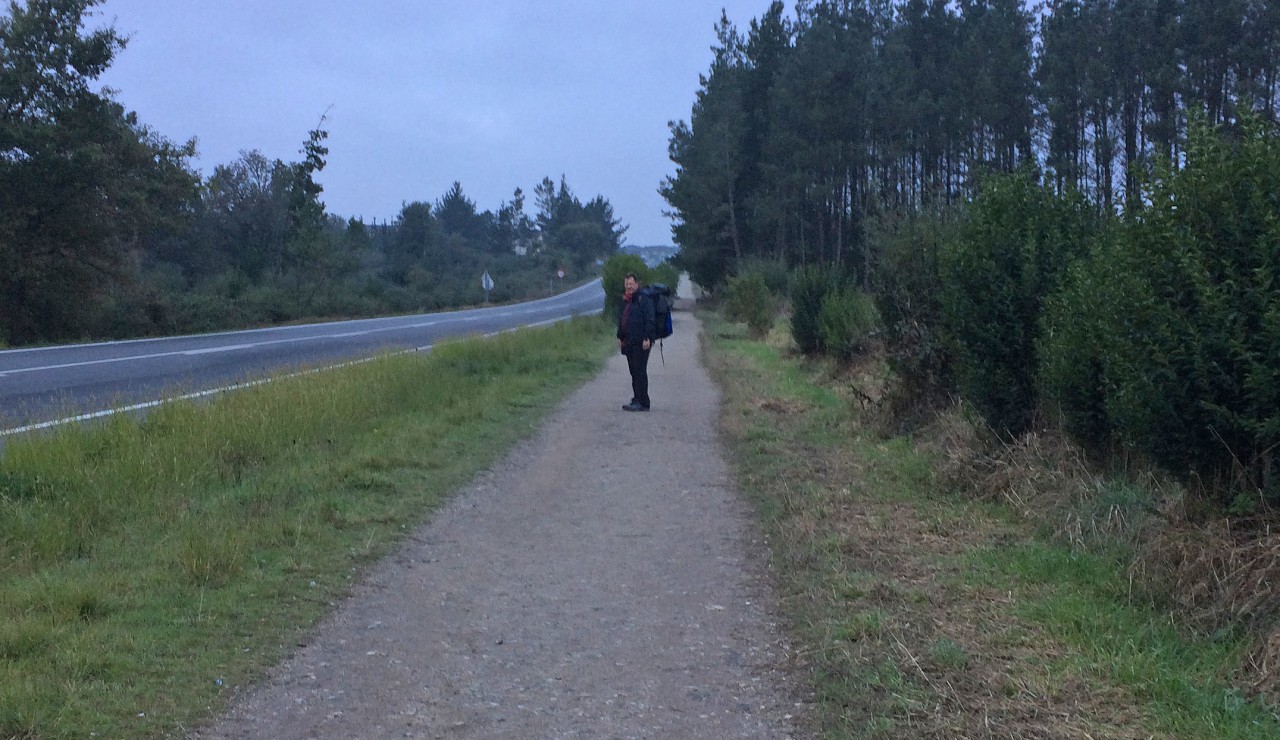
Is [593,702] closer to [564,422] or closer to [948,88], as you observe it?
[564,422]

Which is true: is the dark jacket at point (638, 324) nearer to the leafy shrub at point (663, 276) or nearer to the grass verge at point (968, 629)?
the grass verge at point (968, 629)

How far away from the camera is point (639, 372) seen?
14.7 metres

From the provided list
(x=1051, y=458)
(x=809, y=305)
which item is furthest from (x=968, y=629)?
(x=809, y=305)

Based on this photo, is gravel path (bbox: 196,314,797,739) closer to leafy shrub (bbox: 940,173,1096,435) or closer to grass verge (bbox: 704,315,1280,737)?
grass verge (bbox: 704,315,1280,737)

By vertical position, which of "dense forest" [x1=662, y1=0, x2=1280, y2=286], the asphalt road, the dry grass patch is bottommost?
the dry grass patch

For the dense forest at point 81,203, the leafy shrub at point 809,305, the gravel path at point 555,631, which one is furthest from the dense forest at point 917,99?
the dense forest at point 81,203

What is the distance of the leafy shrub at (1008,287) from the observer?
8.92 m

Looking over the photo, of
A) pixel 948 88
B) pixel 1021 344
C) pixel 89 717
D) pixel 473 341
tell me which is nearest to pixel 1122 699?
pixel 89 717

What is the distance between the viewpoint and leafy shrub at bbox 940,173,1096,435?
29.3 ft

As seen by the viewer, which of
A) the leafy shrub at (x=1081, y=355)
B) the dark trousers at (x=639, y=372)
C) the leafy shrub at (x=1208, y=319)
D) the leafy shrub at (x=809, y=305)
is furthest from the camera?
the leafy shrub at (x=809, y=305)

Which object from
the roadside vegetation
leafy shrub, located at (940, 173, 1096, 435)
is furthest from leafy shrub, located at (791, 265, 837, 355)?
leafy shrub, located at (940, 173, 1096, 435)

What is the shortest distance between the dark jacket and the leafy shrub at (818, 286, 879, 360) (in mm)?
3023

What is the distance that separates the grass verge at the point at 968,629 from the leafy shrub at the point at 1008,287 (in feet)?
2.79

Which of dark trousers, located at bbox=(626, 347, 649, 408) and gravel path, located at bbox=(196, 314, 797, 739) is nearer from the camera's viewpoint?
gravel path, located at bbox=(196, 314, 797, 739)
